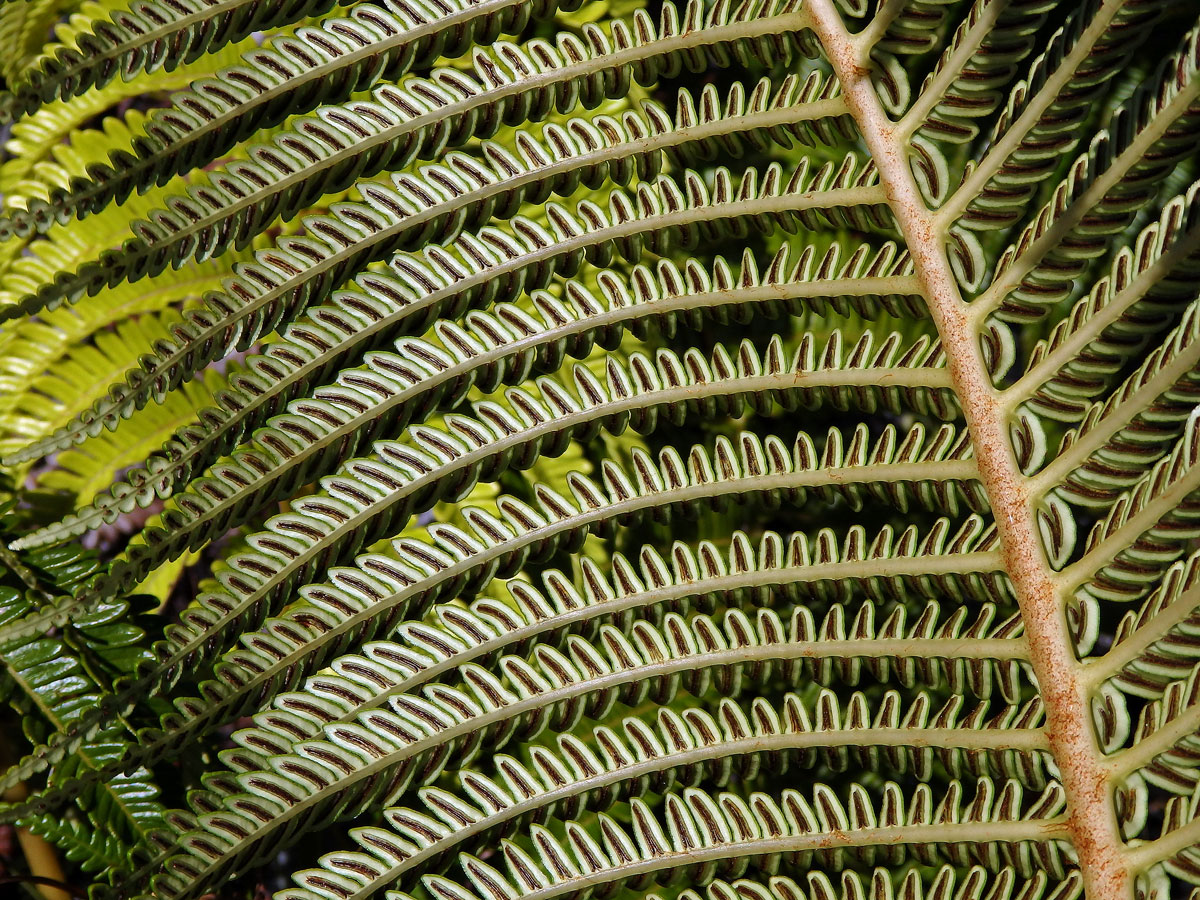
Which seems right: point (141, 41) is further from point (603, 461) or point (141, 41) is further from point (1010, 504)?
point (1010, 504)

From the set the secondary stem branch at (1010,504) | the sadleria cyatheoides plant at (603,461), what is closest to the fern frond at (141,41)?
the sadleria cyatheoides plant at (603,461)

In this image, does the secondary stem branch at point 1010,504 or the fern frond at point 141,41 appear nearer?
the secondary stem branch at point 1010,504

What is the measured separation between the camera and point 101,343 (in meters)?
2.09

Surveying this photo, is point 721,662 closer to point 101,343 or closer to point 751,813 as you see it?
point 751,813

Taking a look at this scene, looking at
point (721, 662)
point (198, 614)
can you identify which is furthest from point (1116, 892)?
point (198, 614)

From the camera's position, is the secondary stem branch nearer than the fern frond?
Yes

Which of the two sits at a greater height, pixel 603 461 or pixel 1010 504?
pixel 1010 504

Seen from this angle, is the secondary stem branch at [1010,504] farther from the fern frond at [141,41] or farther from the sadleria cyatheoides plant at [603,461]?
the fern frond at [141,41]

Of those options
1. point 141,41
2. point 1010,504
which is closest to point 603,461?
point 1010,504

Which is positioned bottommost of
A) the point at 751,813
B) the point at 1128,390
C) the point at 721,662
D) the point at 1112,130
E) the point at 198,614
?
the point at 198,614

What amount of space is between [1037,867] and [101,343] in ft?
6.76

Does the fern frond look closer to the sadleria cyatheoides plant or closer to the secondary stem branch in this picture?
the sadleria cyatheoides plant

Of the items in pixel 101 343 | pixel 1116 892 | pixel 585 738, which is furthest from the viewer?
pixel 101 343

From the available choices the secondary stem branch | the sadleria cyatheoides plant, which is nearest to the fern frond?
the sadleria cyatheoides plant
